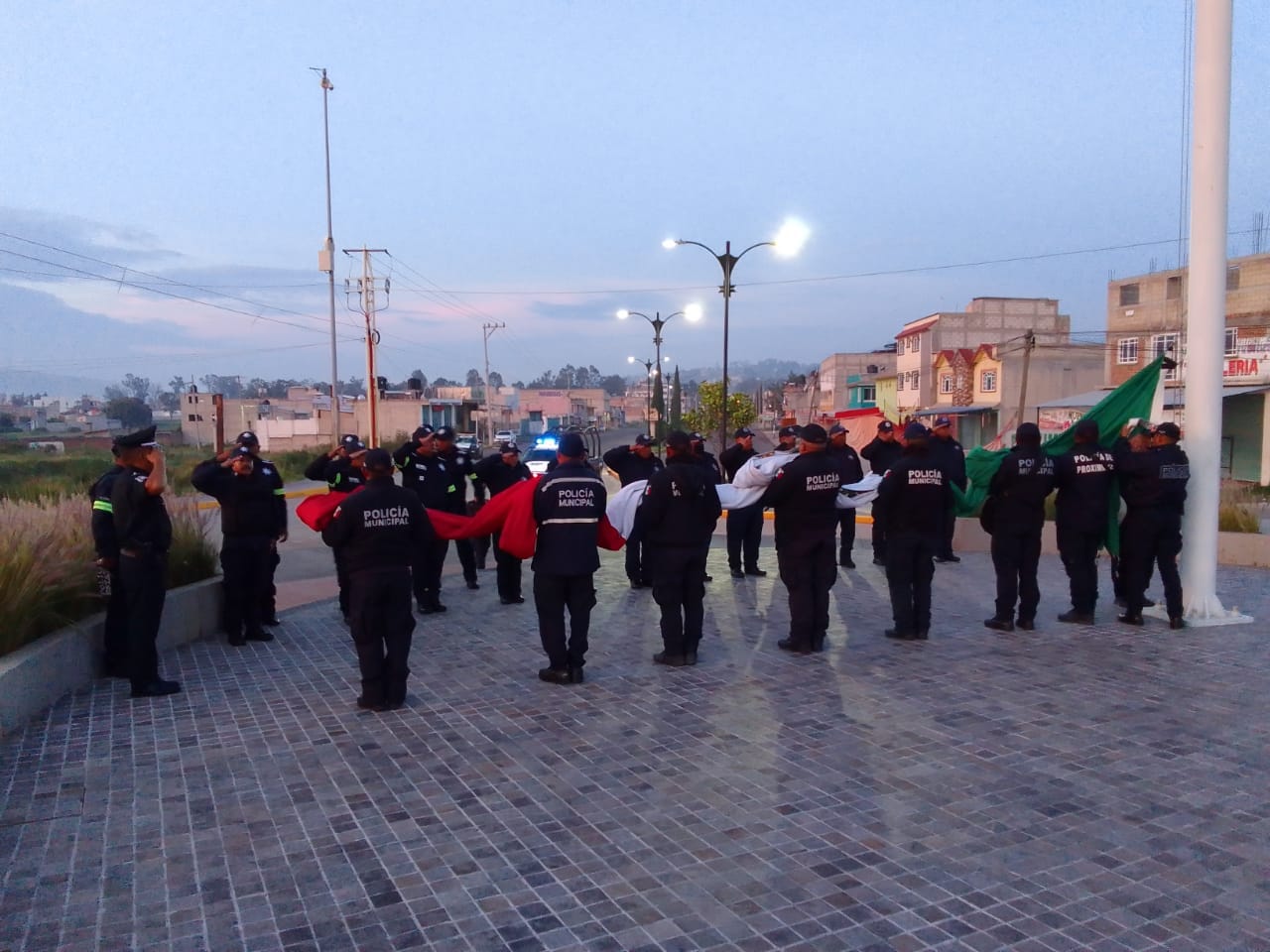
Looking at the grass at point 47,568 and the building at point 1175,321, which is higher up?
the building at point 1175,321

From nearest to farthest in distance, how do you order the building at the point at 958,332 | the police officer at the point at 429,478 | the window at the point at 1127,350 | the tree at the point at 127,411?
1. the police officer at the point at 429,478
2. the window at the point at 1127,350
3. the building at the point at 958,332
4. the tree at the point at 127,411

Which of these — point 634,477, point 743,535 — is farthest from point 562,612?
point 743,535

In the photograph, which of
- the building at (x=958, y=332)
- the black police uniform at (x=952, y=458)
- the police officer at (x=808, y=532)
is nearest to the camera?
the police officer at (x=808, y=532)

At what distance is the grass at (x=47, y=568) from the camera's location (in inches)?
261

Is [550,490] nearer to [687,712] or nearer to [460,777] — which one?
[687,712]

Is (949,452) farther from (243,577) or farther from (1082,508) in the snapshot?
(243,577)

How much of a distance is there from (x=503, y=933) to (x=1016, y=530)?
21.6 feet

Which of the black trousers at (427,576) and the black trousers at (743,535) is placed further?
the black trousers at (743,535)

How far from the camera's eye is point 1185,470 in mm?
8742

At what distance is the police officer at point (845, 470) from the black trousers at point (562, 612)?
368cm

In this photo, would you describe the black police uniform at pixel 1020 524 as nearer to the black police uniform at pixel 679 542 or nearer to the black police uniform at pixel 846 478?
the black police uniform at pixel 846 478

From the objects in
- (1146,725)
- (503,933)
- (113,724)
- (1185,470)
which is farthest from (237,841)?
(1185,470)

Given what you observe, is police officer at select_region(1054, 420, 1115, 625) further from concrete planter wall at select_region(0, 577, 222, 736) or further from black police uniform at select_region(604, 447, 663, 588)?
concrete planter wall at select_region(0, 577, 222, 736)

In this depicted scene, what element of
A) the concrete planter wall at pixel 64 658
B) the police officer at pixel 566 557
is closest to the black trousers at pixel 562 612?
the police officer at pixel 566 557
